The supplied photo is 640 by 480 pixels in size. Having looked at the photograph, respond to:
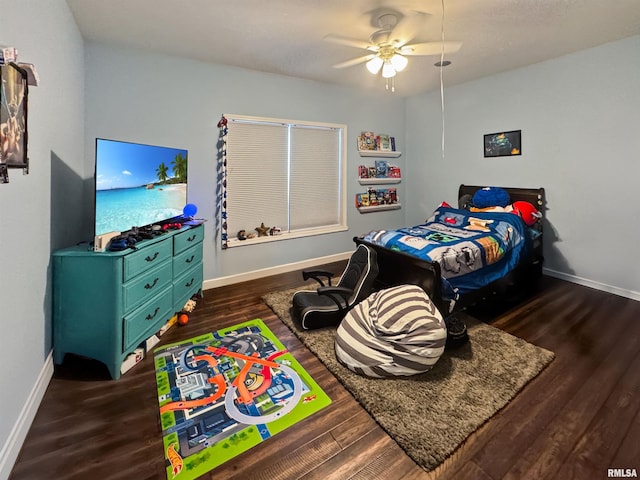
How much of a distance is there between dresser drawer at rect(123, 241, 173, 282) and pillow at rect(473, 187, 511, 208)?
12.5ft

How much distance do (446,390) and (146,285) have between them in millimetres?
2247

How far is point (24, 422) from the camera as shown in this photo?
1.59m

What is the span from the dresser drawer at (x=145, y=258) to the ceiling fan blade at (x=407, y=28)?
2764 millimetres

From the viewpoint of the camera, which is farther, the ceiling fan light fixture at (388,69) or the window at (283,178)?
the window at (283,178)

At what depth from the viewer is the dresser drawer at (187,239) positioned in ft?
9.00

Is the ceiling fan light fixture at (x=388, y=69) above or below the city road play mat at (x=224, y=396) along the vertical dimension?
above

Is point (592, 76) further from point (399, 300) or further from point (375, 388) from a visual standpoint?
point (375, 388)

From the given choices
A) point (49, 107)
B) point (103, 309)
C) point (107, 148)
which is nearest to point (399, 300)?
point (103, 309)

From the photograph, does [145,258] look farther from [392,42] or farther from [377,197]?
[377,197]

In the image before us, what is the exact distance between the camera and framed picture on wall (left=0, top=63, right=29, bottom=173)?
1.36m

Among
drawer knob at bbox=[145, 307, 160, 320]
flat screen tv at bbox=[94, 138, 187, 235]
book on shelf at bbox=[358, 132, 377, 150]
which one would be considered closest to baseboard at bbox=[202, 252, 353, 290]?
flat screen tv at bbox=[94, 138, 187, 235]

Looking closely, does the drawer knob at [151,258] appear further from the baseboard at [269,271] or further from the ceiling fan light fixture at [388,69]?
the ceiling fan light fixture at [388,69]

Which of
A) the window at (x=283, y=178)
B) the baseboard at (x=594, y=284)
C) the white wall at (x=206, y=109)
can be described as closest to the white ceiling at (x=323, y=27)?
the white wall at (x=206, y=109)

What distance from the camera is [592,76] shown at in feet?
11.1
